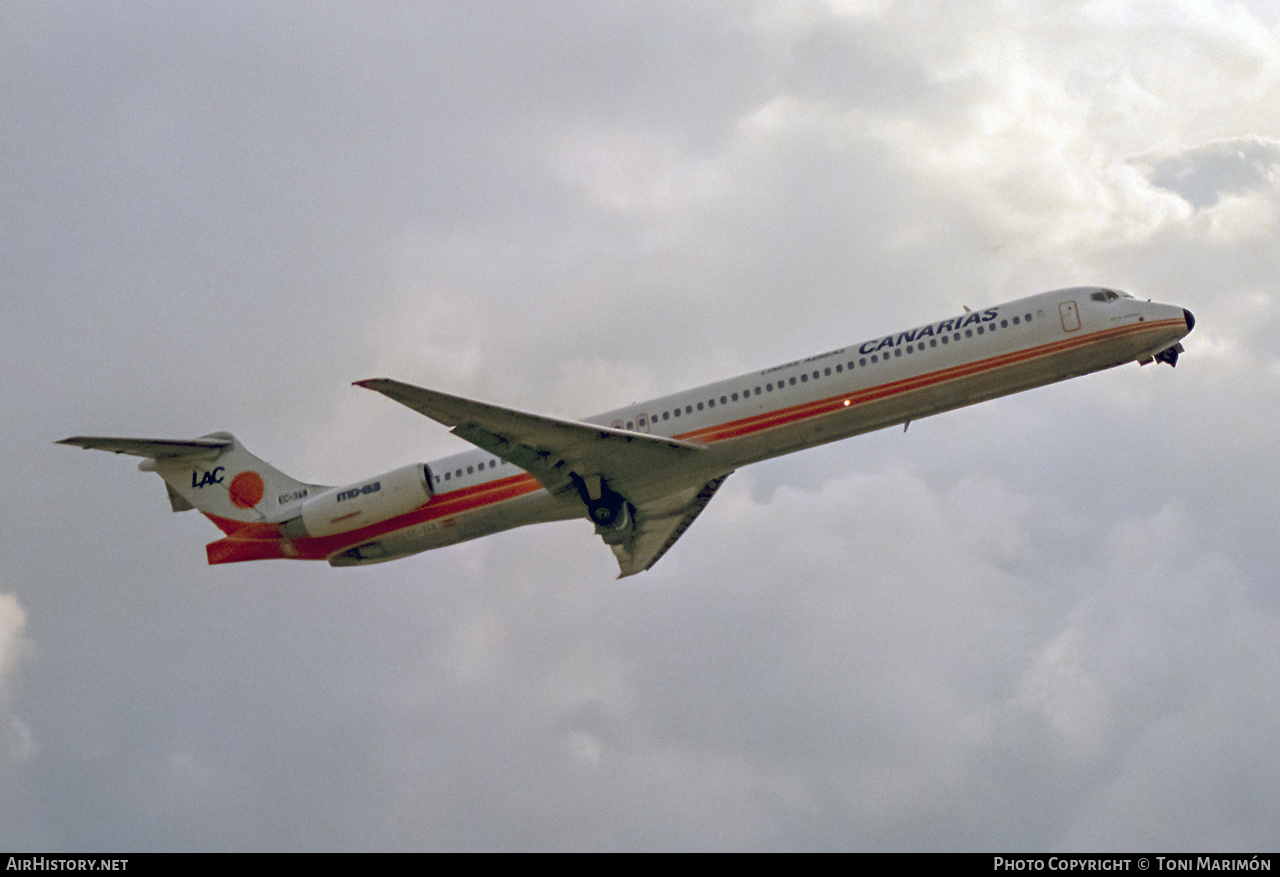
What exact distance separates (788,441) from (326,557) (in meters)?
14.1

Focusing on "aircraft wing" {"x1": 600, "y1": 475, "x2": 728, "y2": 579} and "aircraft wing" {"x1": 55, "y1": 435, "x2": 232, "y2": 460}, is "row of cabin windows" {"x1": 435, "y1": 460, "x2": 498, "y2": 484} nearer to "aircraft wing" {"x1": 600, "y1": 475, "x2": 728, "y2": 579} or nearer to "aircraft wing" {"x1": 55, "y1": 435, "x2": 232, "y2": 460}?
"aircraft wing" {"x1": 600, "y1": 475, "x2": 728, "y2": 579}

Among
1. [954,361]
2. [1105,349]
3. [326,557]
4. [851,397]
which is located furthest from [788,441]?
[326,557]

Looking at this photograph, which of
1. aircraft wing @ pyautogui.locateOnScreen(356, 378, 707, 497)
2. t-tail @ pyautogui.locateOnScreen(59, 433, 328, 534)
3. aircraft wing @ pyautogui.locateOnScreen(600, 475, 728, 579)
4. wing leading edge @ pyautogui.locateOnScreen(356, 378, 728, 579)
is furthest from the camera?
t-tail @ pyautogui.locateOnScreen(59, 433, 328, 534)

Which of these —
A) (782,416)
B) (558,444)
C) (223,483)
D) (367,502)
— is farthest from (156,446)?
(782,416)

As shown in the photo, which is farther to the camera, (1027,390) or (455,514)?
(455,514)

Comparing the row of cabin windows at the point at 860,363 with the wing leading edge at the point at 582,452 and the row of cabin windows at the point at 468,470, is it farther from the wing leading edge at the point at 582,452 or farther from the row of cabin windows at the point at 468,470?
the row of cabin windows at the point at 468,470

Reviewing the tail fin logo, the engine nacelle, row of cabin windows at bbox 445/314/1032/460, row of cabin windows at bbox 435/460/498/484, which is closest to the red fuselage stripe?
the engine nacelle

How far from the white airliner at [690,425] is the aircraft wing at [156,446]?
116mm

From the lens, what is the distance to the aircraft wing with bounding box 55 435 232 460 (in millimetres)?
34106

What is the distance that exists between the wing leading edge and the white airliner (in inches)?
1.7

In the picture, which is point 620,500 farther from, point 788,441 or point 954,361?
point 954,361

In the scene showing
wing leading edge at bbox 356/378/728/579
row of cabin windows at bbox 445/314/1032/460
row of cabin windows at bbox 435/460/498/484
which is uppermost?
row of cabin windows at bbox 445/314/1032/460

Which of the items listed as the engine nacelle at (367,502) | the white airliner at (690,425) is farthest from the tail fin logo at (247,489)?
the engine nacelle at (367,502)
